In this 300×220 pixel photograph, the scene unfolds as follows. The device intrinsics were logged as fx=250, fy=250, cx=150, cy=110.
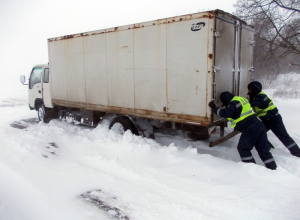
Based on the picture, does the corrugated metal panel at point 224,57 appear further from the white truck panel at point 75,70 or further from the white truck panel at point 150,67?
the white truck panel at point 75,70

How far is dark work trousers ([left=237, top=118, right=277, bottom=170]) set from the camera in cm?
450

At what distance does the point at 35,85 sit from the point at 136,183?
6992 mm

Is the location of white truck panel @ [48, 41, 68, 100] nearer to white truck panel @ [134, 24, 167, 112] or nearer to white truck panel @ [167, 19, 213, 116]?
white truck panel @ [134, 24, 167, 112]

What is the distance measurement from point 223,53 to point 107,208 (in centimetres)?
352

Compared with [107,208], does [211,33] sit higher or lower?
higher

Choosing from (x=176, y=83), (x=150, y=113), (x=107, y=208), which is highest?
(x=176, y=83)

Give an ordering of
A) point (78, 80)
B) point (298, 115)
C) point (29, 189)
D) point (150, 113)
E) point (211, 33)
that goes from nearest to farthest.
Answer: point (29, 189)
point (211, 33)
point (150, 113)
point (78, 80)
point (298, 115)

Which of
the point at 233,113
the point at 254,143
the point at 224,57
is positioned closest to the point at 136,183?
the point at 233,113

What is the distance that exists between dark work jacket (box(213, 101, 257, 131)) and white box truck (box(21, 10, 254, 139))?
227 millimetres

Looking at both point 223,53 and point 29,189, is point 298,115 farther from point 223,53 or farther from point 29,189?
point 29,189

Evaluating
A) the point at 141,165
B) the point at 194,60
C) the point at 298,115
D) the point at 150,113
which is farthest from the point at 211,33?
the point at 298,115

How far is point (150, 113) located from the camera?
560 centimetres

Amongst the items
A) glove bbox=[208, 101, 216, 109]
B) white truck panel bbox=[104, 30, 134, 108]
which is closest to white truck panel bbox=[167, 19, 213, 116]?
glove bbox=[208, 101, 216, 109]

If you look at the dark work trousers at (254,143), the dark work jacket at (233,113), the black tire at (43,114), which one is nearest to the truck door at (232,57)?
the dark work jacket at (233,113)
